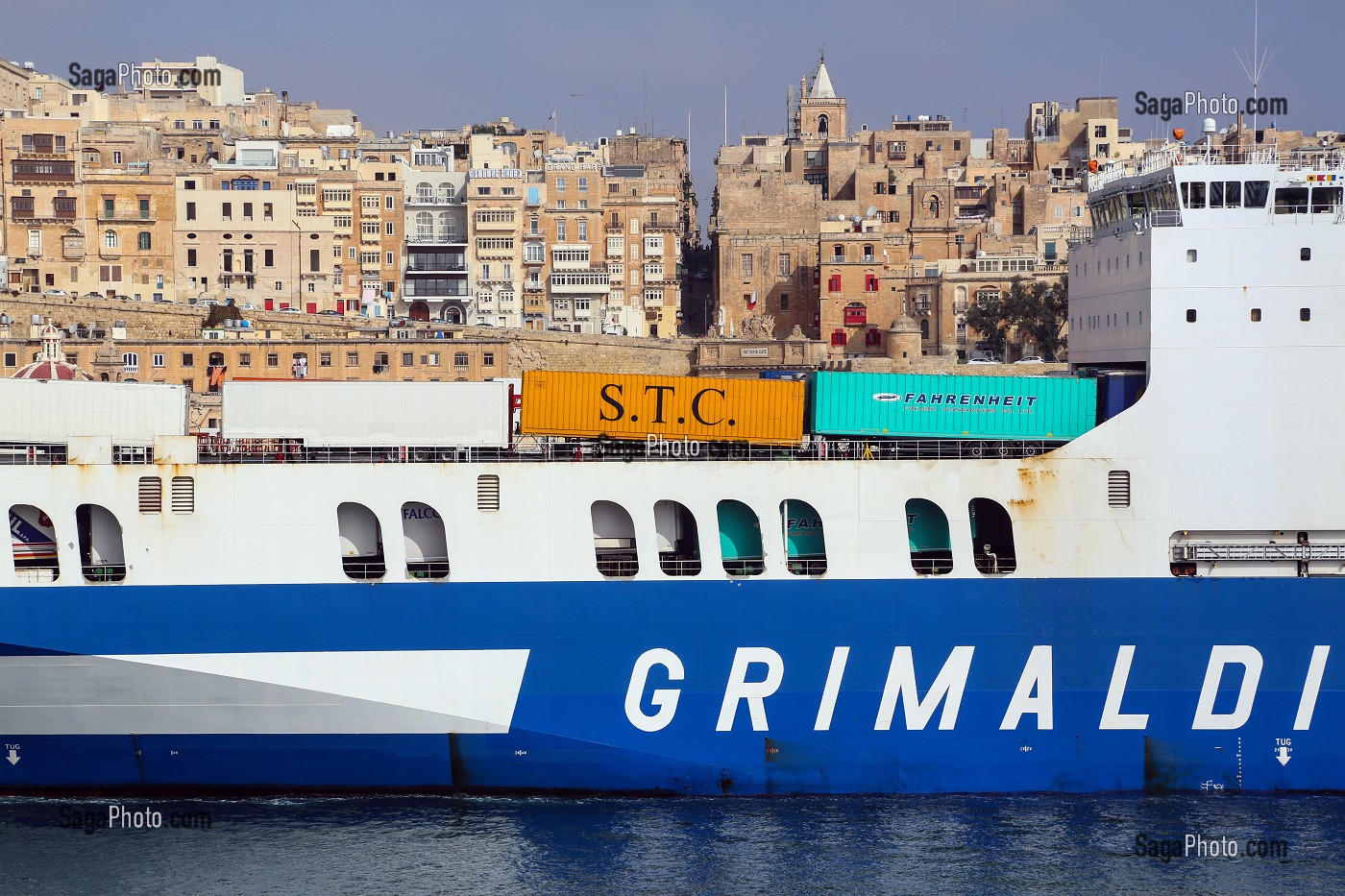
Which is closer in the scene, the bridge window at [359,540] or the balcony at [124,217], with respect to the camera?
the bridge window at [359,540]

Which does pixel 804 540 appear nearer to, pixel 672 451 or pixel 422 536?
pixel 672 451

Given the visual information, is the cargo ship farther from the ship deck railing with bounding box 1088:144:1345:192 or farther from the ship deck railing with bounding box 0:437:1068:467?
the ship deck railing with bounding box 1088:144:1345:192

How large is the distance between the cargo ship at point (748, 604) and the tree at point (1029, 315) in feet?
193

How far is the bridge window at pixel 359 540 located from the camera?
25141 mm

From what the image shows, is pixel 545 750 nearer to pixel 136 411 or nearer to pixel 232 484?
pixel 232 484

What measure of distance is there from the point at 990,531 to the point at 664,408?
565 centimetres

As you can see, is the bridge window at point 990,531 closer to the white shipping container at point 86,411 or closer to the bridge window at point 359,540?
the bridge window at point 359,540

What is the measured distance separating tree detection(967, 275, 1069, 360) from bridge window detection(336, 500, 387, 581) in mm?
62705

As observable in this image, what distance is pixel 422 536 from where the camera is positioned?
1003 inches

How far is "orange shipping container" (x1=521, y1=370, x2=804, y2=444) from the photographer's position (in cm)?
2586

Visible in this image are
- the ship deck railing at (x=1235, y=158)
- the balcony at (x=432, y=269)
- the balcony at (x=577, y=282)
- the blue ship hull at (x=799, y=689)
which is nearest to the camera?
the blue ship hull at (x=799, y=689)

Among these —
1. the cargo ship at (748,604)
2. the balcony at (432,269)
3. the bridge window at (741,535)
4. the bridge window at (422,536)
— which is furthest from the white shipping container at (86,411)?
the balcony at (432,269)

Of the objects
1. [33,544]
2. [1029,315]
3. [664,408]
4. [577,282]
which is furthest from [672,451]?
[577,282]

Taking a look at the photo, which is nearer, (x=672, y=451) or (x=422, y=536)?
(x=422, y=536)
